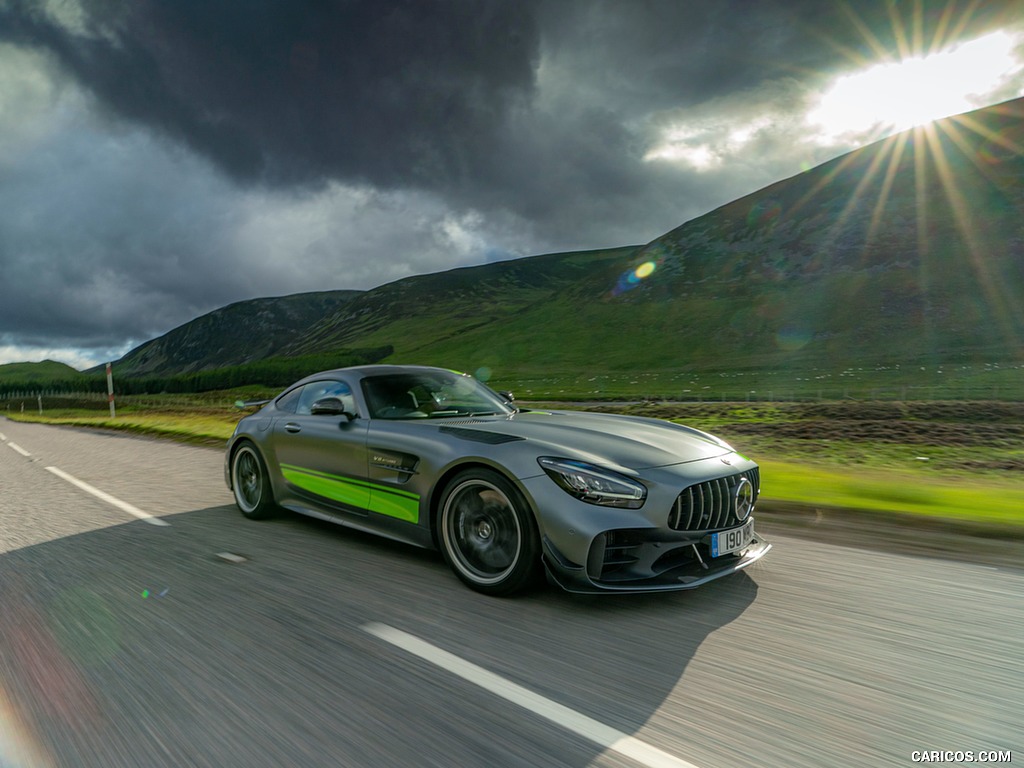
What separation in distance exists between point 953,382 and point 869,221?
203ft

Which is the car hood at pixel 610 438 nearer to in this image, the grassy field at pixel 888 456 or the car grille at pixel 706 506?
the car grille at pixel 706 506

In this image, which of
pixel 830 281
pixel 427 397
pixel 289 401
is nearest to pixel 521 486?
pixel 427 397

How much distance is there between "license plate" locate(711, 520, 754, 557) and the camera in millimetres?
3742

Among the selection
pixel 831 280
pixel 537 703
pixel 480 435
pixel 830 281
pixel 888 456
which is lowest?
pixel 888 456

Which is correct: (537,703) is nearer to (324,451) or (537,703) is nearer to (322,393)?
(324,451)

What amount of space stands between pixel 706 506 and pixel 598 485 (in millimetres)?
664

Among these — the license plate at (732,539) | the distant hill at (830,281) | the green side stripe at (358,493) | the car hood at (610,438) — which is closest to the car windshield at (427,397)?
the car hood at (610,438)

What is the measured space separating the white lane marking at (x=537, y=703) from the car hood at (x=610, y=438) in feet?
4.19

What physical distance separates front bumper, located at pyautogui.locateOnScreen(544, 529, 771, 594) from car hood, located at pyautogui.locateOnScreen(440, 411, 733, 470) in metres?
0.45

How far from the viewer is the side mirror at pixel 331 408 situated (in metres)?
5.03

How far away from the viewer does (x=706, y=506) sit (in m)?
3.77

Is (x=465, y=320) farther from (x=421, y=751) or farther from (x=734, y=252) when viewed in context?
(x=421, y=751)

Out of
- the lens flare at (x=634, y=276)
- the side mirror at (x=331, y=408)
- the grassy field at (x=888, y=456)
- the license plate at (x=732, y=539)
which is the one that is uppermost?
the lens flare at (x=634, y=276)

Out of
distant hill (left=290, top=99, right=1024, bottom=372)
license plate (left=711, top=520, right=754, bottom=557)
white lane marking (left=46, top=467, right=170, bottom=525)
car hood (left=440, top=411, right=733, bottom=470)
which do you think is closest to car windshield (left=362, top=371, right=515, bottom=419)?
car hood (left=440, top=411, right=733, bottom=470)
